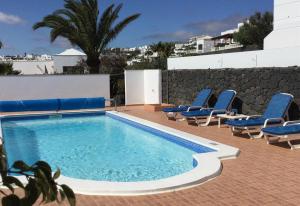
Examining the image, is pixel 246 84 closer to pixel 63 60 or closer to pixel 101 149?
pixel 101 149

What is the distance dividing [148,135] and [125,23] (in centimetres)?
1105

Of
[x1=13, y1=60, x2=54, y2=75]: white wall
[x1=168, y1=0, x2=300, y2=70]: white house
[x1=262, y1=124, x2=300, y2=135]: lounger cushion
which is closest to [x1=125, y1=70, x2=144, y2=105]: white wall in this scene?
[x1=168, y1=0, x2=300, y2=70]: white house

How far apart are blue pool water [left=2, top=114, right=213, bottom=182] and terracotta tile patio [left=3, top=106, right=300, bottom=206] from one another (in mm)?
1382

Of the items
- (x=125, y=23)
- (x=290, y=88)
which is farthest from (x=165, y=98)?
(x=290, y=88)

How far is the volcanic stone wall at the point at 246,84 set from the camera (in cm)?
1067

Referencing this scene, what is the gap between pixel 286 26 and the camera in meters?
21.4

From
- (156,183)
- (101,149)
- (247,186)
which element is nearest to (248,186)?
(247,186)

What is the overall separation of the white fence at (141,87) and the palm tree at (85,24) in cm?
347

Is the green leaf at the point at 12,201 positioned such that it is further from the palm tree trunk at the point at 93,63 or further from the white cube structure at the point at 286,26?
the palm tree trunk at the point at 93,63

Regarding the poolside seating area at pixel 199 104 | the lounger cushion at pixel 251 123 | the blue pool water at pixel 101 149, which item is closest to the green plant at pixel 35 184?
the blue pool water at pixel 101 149

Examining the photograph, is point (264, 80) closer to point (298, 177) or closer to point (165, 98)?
point (298, 177)

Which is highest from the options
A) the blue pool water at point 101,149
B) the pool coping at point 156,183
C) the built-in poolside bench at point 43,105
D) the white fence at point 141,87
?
the white fence at point 141,87

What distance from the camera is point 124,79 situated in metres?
20.1

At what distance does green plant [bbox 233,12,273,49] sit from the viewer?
177ft
